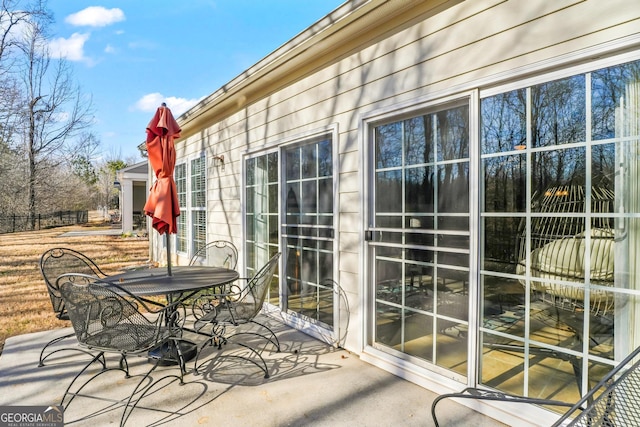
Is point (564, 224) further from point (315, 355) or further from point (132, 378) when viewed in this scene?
point (132, 378)

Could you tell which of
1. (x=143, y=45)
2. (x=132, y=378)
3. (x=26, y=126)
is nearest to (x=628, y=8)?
(x=132, y=378)

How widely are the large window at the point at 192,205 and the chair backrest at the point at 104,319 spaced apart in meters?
4.04

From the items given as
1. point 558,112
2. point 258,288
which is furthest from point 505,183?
point 258,288

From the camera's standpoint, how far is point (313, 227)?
3777 millimetres

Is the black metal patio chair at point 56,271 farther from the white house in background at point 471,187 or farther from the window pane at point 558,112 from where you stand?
the window pane at point 558,112

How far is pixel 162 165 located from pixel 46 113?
20690 mm

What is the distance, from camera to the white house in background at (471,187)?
1.81 meters

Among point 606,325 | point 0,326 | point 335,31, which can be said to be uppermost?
point 335,31

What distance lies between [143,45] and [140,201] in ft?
43.4

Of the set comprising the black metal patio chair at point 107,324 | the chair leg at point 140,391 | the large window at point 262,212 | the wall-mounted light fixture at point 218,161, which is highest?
the wall-mounted light fixture at point 218,161

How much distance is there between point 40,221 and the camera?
63.5ft

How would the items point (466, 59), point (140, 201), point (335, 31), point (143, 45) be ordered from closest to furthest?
point (466, 59), point (335, 31), point (143, 45), point (140, 201)

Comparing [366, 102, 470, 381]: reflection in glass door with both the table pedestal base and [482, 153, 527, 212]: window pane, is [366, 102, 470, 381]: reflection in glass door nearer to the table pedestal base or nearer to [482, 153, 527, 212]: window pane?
[482, 153, 527, 212]: window pane

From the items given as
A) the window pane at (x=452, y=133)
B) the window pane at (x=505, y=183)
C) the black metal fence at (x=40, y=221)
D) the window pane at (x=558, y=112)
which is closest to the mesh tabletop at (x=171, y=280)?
the window pane at (x=452, y=133)
